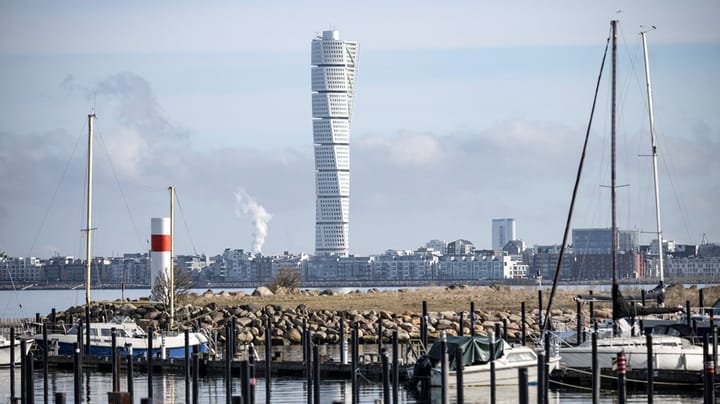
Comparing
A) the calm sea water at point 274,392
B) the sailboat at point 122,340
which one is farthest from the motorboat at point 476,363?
the sailboat at point 122,340

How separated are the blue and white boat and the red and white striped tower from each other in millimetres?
15083

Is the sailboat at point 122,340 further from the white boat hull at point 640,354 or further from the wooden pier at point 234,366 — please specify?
the white boat hull at point 640,354

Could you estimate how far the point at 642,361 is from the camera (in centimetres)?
3931

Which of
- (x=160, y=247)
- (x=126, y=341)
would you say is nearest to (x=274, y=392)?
(x=126, y=341)

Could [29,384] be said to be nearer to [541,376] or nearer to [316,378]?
[316,378]

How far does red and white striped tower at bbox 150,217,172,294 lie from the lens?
6731 centimetres

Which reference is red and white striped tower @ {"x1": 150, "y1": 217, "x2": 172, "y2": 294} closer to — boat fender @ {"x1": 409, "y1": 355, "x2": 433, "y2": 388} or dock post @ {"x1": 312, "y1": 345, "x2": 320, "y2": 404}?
boat fender @ {"x1": 409, "y1": 355, "x2": 433, "y2": 388}

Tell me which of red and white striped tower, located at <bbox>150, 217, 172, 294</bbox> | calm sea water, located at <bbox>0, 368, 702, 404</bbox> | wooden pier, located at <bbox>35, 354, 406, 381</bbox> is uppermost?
red and white striped tower, located at <bbox>150, 217, 172, 294</bbox>

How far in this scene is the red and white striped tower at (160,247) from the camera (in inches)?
2650

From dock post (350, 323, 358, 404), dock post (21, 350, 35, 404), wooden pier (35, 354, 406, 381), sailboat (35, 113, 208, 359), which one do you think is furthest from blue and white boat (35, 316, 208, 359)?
dock post (21, 350, 35, 404)

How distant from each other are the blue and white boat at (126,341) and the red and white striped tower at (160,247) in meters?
15.1

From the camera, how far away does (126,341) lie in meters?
50.4

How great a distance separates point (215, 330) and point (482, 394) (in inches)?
879

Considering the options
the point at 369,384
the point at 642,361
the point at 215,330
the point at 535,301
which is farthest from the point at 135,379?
the point at 535,301
